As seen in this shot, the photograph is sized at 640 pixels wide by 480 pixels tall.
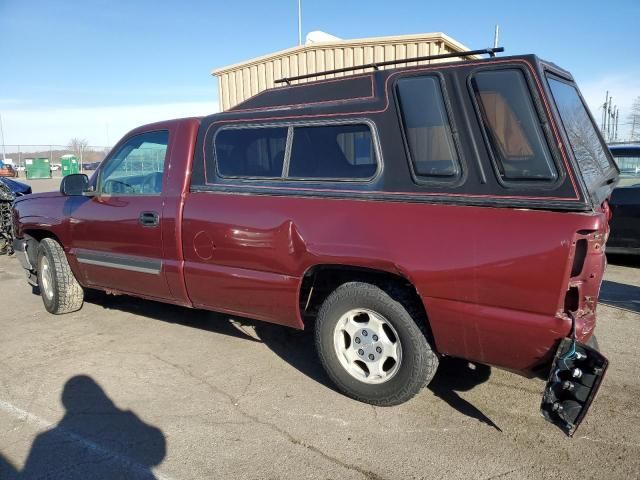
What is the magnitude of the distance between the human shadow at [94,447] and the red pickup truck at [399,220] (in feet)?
3.58

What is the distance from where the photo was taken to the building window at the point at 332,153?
3.25 m

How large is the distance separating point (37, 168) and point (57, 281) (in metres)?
36.7

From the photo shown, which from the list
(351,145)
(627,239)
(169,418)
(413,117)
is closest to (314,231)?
(351,145)

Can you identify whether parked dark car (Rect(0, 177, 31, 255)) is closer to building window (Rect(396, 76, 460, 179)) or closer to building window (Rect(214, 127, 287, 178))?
building window (Rect(214, 127, 287, 178))

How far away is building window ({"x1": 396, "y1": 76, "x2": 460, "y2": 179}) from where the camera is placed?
292cm

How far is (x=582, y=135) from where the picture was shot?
322cm

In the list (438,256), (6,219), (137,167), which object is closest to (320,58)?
(137,167)

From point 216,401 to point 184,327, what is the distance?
168cm

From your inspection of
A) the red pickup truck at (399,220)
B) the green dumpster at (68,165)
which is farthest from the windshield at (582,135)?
the green dumpster at (68,165)

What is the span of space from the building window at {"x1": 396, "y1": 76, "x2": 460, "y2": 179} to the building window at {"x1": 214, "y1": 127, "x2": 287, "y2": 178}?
0.95 meters

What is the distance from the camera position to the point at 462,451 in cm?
279

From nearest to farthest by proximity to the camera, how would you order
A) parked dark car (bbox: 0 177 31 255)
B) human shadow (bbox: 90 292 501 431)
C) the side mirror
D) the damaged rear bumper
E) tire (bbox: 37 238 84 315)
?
the damaged rear bumper, human shadow (bbox: 90 292 501 431), the side mirror, tire (bbox: 37 238 84 315), parked dark car (bbox: 0 177 31 255)

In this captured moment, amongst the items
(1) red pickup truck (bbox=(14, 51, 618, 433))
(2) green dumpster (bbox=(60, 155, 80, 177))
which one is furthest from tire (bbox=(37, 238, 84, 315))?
(2) green dumpster (bbox=(60, 155, 80, 177))

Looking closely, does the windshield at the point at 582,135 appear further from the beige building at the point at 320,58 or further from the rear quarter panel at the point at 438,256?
the beige building at the point at 320,58
